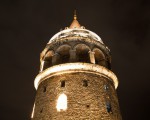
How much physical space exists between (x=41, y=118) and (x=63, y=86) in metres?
2.52

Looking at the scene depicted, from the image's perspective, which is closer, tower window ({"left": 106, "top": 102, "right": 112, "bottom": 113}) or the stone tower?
the stone tower

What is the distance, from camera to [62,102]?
549 inches

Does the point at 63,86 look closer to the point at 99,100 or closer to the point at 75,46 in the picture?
the point at 99,100

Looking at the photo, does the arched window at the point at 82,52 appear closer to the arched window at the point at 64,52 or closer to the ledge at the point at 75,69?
the arched window at the point at 64,52

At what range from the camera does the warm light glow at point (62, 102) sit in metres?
13.7

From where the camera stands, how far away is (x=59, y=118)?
43.4ft

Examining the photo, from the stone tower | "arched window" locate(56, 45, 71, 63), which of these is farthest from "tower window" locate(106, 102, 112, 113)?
"arched window" locate(56, 45, 71, 63)

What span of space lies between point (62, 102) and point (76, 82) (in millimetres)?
1696

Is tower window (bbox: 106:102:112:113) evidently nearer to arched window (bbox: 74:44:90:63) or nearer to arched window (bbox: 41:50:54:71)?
arched window (bbox: 74:44:90:63)

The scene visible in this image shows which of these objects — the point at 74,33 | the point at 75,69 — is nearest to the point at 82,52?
the point at 74,33

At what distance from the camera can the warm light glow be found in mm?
13704

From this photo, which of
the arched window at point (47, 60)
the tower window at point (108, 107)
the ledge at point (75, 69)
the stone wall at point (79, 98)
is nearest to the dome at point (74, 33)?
the arched window at point (47, 60)

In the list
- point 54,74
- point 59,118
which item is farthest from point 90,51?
point 59,118

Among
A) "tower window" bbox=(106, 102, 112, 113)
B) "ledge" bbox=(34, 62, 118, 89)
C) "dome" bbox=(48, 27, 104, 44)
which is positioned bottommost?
"tower window" bbox=(106, 102, 112, 113)
